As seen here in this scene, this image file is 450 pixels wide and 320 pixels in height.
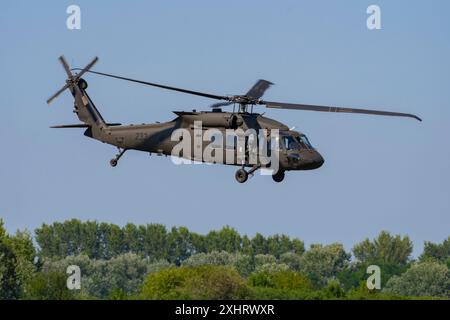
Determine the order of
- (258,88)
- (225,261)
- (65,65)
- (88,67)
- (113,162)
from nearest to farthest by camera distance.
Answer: (258,88) < (113,162) < (88,67) < (65,65) < (225,261)

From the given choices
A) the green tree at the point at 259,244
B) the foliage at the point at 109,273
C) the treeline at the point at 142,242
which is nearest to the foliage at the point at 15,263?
the foliage at the point at 109,273

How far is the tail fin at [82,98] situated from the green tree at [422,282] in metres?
95.7

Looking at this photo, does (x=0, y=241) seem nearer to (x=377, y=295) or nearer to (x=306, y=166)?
(x=377, y=295)

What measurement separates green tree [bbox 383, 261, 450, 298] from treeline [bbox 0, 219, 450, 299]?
0.40 ft

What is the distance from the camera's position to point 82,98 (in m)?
71.7

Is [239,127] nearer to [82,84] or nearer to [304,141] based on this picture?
[304,141]

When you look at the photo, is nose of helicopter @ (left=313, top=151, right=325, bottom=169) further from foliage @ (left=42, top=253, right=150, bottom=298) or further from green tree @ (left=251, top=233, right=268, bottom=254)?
green tree @ (left=251, top=233, right=268, bottom=254)

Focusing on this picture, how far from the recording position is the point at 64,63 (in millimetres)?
72562

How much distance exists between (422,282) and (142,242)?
41415mm

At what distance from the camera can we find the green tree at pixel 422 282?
163m

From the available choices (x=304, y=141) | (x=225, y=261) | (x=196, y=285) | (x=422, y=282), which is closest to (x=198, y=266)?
(x=196, y=285)

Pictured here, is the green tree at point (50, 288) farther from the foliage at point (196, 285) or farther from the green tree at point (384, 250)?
the green tree at point (384, 250)
